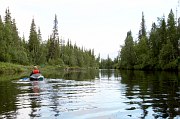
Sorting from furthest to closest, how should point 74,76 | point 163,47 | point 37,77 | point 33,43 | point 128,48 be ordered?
point 128,48 → point 33,43 → point 163,47 → point 74,76 → point 37,77

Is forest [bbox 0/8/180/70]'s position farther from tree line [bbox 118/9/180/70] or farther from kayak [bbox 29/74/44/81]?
kayak [bbox 29/74/44/81]

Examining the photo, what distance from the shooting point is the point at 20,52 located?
84.2 metres

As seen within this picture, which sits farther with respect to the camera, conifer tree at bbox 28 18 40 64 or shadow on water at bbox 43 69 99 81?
conifer tree at bbox 28 18 40 64

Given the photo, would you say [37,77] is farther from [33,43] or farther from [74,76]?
[33,43]

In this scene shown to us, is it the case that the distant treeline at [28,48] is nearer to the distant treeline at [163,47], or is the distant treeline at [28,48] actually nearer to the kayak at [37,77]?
the distant treeline at [163,47]

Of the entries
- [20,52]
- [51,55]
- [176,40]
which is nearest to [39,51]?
[51,55]

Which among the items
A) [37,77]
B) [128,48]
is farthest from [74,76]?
[128,48]

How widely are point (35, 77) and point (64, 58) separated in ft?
298

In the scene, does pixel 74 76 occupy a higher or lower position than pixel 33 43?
lower

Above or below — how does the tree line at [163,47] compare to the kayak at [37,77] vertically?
above

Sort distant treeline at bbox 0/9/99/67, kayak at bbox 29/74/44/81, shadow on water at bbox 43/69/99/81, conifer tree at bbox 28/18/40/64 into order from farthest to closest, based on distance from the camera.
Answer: conifer tree at bbox 28/18/40/64 → distant treeline at bbox 0/9/99/67 → shadow on water at bbox 43/69/99/81 → kayak at bbox 29/74/44/81

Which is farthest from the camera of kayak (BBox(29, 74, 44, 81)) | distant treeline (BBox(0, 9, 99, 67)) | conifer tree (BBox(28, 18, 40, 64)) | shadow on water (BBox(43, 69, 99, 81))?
conifer tree (BBox(28, 18, 40, 64))

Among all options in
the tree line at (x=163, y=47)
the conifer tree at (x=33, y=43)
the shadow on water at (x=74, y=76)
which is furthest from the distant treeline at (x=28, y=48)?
the tree line at (x=163, y=47)

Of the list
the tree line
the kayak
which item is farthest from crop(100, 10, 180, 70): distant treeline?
the kayak
